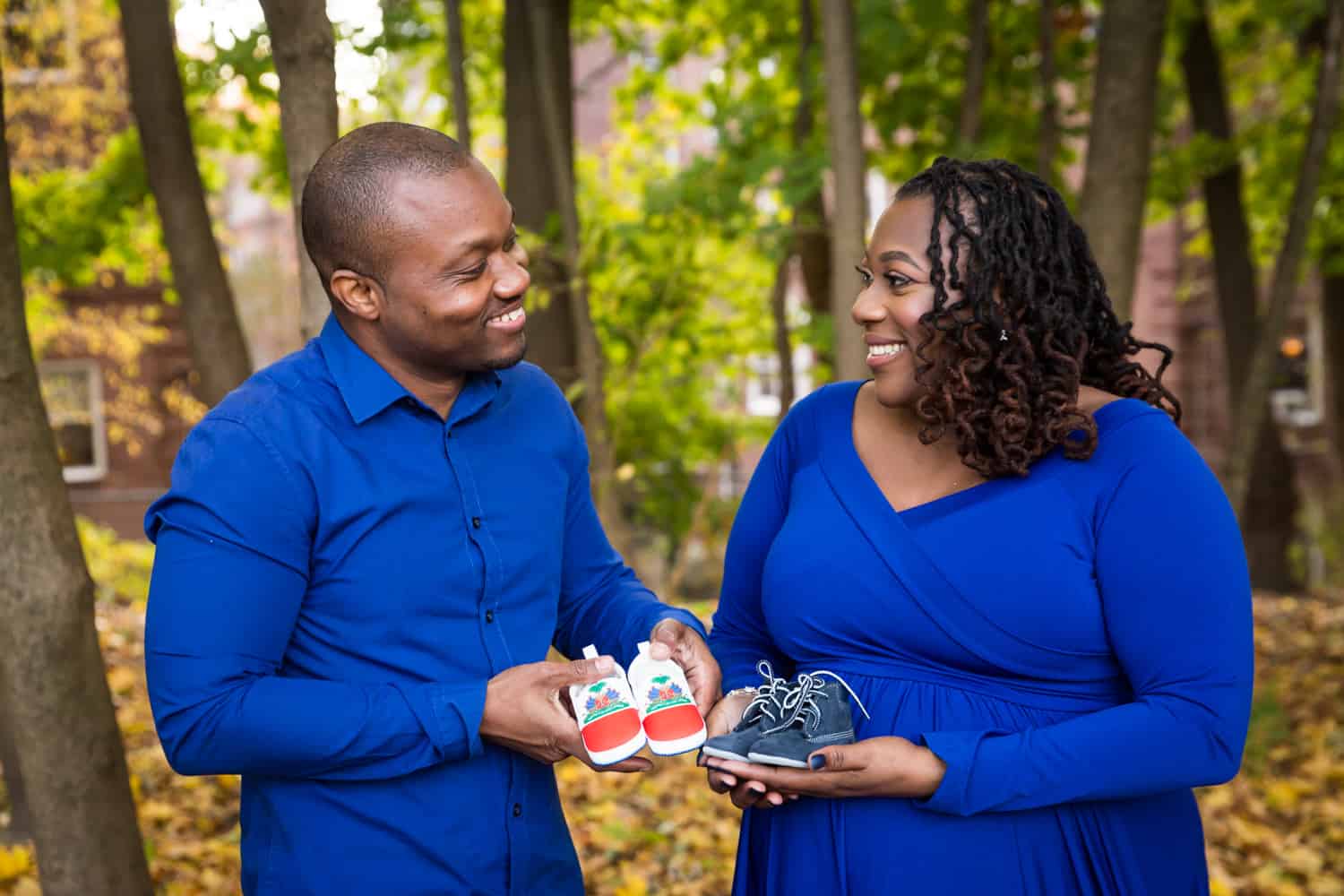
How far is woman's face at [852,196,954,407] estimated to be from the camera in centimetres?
224

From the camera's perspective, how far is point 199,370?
195 inches

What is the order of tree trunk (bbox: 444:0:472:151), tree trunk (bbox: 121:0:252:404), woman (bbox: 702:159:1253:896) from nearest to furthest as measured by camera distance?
woman (bbox: 702:159:1253:896) < tree trunk (bbox: 121:0:252:404) < tree trunk (bbox: 444:0:472:151)

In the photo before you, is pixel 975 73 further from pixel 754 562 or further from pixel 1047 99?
pixel 754 562

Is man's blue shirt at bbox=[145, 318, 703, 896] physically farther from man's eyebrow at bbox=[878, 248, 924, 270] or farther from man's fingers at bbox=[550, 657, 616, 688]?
man's eyebrow at bbox=[878, 248, 924, 270]

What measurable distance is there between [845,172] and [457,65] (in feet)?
5.32

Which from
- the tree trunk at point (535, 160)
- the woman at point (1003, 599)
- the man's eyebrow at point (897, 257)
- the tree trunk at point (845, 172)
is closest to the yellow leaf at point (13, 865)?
the woman at point (1003, 599)

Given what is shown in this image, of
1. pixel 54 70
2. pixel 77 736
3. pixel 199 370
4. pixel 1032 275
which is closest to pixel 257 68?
pixel 199 370

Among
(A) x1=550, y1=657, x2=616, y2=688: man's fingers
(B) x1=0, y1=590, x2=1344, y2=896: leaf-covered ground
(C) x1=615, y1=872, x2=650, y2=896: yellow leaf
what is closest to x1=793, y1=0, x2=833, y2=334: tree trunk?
(B) x1=0, y1=590, x2=1344, y2=896: leaf-covered ground

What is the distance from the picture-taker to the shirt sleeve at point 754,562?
101 inches

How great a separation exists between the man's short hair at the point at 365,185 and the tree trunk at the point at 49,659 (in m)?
1.34

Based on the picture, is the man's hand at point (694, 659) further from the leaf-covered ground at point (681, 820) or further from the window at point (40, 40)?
the window at point (40, 40)

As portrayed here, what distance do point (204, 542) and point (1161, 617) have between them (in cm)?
150

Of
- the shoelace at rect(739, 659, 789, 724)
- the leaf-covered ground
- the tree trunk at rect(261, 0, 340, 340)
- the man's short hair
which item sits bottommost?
the leaf-covered ground

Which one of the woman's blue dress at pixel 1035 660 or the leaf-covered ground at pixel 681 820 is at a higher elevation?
the woman's blue dress at pixel 1035 660
